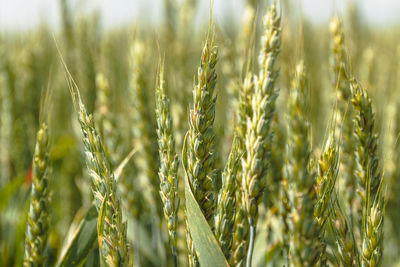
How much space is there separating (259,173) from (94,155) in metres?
0.32

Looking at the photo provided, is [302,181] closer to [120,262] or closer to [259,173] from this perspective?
[259,173]

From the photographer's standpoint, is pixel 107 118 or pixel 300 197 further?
pixel 107 118

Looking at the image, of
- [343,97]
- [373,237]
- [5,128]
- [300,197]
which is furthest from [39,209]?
[5,128]

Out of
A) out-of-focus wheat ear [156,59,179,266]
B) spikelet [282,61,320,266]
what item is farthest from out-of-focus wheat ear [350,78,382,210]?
out-of-focus wheat ear [156,59,179,266]

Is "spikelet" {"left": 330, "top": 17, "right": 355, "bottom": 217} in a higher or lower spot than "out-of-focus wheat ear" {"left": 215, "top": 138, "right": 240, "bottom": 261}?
higher

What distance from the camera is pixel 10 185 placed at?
1.40 m

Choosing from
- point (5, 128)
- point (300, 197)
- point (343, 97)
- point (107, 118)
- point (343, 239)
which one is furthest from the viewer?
point (5, 128)

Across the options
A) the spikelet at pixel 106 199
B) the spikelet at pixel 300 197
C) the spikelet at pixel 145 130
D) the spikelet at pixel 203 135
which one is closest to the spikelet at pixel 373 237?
the spikelet at pixel 300 197

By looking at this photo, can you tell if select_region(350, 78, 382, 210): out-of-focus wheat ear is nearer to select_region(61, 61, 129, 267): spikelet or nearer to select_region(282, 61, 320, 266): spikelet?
select_region(282, 61, 320, 266): spikelet

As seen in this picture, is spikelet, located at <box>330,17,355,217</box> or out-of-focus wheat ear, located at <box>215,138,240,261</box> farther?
spikelet, located at <box>330,17,355,217</box>

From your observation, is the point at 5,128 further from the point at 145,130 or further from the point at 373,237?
the point at 373,237

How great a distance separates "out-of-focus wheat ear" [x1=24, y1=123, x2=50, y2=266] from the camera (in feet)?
2.81

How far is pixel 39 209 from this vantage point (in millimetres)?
858

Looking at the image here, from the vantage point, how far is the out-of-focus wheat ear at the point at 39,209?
0.86 metres
